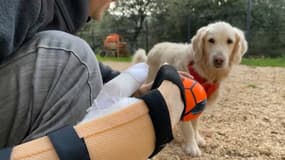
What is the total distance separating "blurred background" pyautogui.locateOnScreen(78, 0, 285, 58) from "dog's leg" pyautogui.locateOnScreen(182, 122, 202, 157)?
7.21 meters

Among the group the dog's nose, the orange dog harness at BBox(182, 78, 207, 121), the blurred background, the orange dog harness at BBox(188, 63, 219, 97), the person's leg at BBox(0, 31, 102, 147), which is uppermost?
the person's leg at BBox(0, 31, 102, 147)

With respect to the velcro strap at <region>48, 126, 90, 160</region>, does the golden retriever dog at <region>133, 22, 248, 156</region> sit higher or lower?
lower

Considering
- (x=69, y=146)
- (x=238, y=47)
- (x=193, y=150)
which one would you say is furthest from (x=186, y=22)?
(x=69, y=146)

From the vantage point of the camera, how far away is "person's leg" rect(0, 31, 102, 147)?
2.47 feet

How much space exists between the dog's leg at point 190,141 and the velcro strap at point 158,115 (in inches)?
91.6

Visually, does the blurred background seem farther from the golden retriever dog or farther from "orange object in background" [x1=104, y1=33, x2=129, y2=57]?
the golden retriever dog

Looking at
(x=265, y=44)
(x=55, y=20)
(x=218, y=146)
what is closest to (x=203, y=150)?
(x=218, y=146)

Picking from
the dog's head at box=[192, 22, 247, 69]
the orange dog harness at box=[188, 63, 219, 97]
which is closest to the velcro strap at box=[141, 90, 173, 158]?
the orange dog harness at box=[188, 63, 219, 97]

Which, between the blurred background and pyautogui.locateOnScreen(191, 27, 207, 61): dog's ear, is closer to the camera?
pyautogui.locateOnScreen(191, 27, 207, 61): dog's ear

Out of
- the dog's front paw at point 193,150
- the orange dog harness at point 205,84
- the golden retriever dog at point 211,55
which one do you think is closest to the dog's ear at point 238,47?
the golden retriever dog at point 211,55

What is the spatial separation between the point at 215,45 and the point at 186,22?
10122 millimetres

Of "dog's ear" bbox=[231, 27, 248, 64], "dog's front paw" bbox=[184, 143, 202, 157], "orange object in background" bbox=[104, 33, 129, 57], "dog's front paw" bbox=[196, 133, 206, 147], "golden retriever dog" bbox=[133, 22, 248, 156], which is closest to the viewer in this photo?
"dog's front paw" bbox=[184, 143, 202, 157]

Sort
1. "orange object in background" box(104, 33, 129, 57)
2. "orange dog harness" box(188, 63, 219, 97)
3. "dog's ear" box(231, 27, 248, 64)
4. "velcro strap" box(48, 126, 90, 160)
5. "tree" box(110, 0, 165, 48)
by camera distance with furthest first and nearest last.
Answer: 1. "tree" box(110, 0, 165, 48)
2. "orange object in background" box(104, 33, 129, 57)
3. "dog's ear" box(231, 27, 248, 64)
4. "orange dog harness" box(188, 63, 219, 97)
5. "velcro strap" box(48, 126, 90, 160)

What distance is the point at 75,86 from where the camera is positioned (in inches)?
30.1
